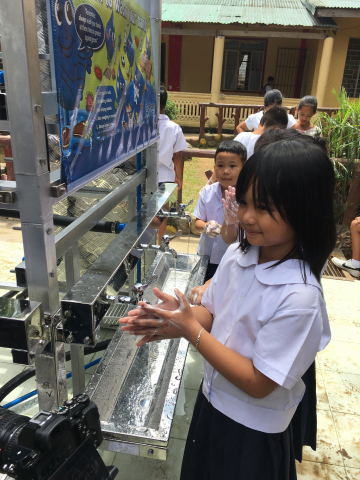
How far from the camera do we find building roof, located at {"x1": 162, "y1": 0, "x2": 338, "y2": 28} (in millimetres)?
8891

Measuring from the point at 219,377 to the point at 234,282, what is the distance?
0.93 feet

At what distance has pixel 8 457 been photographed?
2.57ft

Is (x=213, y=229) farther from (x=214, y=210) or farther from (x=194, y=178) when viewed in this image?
(x=194, y=178)

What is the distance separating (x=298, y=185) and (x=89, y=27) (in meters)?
0.77

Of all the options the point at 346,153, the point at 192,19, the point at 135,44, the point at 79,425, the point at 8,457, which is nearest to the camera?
the point at 8,457

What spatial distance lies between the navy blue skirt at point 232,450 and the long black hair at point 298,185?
1.71 ft

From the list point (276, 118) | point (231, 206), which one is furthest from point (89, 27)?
point (276, 118)

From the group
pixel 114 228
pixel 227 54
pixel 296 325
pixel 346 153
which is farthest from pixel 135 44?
pixel 227 54

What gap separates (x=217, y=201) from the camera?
219cm

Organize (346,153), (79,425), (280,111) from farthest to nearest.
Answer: (346,153) → (280,111) → (79,425)

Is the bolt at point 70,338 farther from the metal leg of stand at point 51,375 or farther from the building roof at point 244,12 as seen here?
the building roof at point 244,12

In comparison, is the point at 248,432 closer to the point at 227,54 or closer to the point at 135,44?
the point at 135,44

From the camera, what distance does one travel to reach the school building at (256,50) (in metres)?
9.16

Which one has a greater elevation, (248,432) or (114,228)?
(114,228)
